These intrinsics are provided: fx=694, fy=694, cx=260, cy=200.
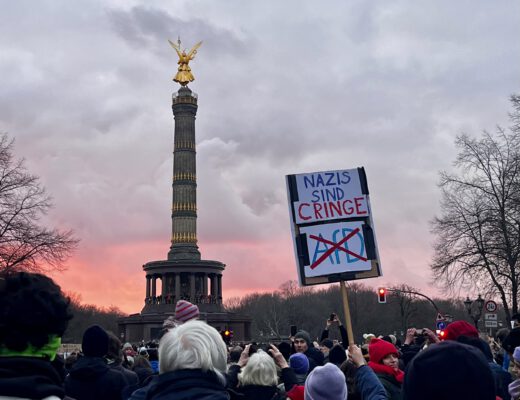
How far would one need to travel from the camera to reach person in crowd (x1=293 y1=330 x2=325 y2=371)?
29.8 feet

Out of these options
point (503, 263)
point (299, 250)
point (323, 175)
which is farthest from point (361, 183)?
point (503, 263)

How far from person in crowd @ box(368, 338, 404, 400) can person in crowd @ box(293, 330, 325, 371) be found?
3323mm

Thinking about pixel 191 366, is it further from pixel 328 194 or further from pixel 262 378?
pixel 328 194

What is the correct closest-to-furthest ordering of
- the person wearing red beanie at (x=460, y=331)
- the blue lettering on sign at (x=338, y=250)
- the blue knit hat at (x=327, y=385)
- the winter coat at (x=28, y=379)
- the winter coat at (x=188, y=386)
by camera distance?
the winter coat at (x=28, y=379)
the winter coat at (x=188, y=386)
the blue knit hat at (x=327, y=385)
the person wearing red beanie at (x=460, y=331)
the blue lettering on sign at (x=338, y=250)

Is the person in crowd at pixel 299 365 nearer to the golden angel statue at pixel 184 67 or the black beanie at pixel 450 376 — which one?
the black beanie at pixel 450 376

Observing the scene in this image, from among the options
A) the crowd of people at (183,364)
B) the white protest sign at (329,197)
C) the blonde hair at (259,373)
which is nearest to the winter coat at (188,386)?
the crowd of people at (183,364)

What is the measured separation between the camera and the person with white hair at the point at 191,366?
3.04 meters

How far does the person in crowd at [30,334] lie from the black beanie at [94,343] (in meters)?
2.83

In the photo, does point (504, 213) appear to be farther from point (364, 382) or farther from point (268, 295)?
point (268, 295)

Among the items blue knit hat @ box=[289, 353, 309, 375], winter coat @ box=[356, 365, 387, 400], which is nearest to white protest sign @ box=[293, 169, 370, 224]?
blue knit hat @ box=[289, 353, 309, 375]

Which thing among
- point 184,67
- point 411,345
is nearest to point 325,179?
point 411,345

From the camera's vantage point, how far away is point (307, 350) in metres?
9.37

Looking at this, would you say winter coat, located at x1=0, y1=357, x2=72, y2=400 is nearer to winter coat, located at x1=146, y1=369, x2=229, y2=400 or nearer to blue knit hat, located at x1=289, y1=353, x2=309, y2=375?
winter coat, located at x1=146, y1=369, x2=229, y2=400

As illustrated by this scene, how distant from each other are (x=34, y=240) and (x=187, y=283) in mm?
41961
